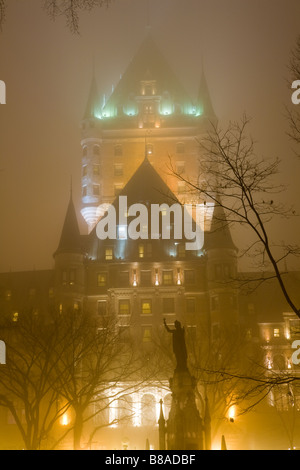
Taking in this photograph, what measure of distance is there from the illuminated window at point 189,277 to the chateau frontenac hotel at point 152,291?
0.43ft

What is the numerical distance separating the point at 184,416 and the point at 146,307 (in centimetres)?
5161

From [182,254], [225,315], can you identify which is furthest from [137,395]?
[182,254]

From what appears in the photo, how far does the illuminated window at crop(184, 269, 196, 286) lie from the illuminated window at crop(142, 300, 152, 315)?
577cm

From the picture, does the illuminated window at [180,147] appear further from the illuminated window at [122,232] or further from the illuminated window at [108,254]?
the illuminated window at [108,254]

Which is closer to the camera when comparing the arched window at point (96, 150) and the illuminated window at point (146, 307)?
the illuminated window at point (146, 307)

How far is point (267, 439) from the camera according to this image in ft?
214

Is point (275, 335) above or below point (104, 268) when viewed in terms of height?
below

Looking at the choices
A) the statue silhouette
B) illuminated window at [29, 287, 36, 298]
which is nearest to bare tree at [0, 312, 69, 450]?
the statue silhouette

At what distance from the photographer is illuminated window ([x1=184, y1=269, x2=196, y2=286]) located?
282 feet

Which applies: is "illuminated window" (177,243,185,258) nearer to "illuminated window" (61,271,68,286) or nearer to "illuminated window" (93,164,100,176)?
"illuminated window" (61,271,68,286)

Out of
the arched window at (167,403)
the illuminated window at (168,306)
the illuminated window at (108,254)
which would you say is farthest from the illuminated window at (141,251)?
the arched window at (167,403)

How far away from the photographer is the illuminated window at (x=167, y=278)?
8562 cm
